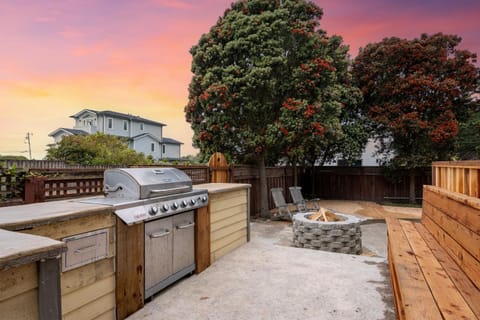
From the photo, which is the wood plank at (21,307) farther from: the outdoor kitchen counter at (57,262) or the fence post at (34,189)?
the fence post at (34,189)

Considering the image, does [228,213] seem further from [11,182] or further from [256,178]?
[256,178]

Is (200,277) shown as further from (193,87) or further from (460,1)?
(460,1)

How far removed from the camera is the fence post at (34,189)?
361 centimetres

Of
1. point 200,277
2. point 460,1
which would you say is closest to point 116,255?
point 200,277

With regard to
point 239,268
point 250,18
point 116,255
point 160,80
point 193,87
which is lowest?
point 239,268

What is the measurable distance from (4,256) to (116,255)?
4.23 feet

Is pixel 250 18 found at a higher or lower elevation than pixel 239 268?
higher

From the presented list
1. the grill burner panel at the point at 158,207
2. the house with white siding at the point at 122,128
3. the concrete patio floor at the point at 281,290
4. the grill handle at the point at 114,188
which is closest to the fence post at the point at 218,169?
the concrete patio floor at the point at 281,290

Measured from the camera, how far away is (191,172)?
238 inches

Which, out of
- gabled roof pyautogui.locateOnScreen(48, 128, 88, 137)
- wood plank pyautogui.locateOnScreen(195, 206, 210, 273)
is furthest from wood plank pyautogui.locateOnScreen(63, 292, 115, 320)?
gabled roof pyautogui.locateOnScreen(48, 128, 88, 137)

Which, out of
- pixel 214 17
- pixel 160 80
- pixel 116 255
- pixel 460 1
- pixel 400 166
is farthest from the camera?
pixel 400 166

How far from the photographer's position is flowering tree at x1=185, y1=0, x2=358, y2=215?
725 centimetres

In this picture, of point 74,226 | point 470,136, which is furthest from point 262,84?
point 470,136

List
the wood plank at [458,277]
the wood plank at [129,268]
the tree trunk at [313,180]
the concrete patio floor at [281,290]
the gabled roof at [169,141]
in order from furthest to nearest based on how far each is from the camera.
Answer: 1. the gabled roof at [169,141]
2. the tree trunk at [313,180]
3. the concrete patio floor at [281,290]
4. the wood plank at [129,268]
5. the wood plank at [458,277]
